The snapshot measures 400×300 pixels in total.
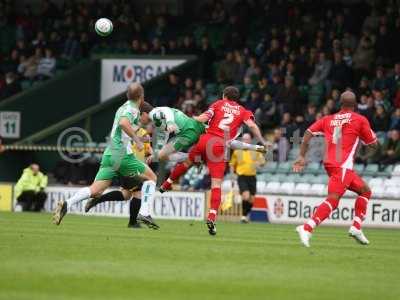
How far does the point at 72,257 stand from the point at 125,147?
181 inches

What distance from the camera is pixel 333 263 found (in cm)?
1334

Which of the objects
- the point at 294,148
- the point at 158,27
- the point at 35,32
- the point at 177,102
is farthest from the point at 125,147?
the point at 35,32

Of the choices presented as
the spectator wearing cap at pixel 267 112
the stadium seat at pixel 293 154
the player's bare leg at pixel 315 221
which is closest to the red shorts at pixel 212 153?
the player's bare leg at pixel 315 221

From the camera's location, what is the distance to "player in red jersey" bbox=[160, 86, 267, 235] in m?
18.1

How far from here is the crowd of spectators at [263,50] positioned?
2900 centimetres

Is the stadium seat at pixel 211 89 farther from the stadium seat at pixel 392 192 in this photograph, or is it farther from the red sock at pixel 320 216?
the red sock at pixel 320 216

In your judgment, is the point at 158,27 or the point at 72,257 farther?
the point at 158,27

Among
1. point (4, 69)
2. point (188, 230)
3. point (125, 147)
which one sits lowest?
point (188, 230)

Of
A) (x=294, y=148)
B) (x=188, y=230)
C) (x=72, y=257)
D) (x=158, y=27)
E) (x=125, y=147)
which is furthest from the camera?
(x=158, y=27)

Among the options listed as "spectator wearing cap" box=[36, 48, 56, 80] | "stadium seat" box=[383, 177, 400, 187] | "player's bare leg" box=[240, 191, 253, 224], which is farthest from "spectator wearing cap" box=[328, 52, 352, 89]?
"spectator wearing cap" box=[36, 48, 56, 80]

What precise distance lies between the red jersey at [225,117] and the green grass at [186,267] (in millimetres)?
1782

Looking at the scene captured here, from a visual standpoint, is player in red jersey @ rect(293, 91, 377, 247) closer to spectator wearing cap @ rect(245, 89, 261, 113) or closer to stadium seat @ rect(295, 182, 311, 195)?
stadium seat @ rect(295, 182, 311, 195)

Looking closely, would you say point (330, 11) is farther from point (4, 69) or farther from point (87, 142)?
point (4, 69)

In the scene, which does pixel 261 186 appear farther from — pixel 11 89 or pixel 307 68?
pixel 11 89
